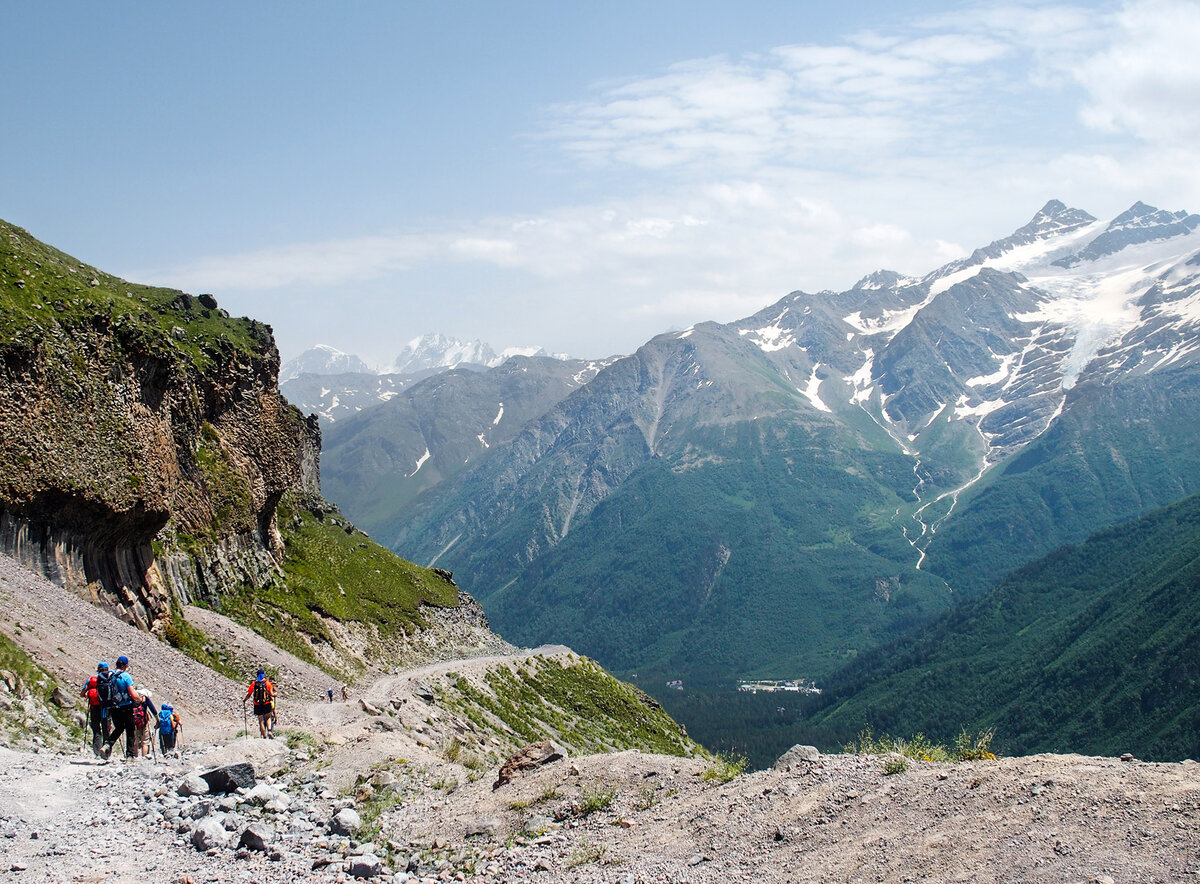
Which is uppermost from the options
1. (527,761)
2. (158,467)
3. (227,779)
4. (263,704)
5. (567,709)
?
(158,467)

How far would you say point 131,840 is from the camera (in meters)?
16.7

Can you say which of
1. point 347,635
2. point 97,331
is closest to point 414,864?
point 97,331

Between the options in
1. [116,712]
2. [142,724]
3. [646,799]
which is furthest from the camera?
[142,724]

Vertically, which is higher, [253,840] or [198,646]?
[253,840]

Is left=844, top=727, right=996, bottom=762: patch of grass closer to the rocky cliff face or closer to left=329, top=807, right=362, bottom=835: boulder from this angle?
left=329, top=807, right=362, bottom=835: boulder

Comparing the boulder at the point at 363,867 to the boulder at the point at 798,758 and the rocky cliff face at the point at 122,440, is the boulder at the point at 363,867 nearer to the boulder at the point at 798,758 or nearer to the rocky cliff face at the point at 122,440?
the boulder at the point at 798,758

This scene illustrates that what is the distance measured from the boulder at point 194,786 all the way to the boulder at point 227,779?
0.43 ft

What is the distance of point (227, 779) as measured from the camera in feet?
65.1

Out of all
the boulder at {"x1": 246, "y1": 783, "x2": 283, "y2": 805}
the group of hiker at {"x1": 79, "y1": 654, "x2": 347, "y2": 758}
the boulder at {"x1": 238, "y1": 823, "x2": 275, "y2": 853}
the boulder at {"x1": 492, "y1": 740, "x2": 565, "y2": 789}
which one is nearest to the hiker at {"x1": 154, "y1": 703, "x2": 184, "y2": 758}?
the group of hiker at {"x1": 79, "y1": 654, "x2": 347, "y2": 758}

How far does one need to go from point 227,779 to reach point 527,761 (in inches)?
286

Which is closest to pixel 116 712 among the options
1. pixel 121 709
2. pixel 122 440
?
pixel 121 709

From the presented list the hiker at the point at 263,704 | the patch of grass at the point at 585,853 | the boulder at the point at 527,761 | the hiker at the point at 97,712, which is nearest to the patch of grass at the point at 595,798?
the patch of grass at the point at 585,853

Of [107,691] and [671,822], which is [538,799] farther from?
[107,691]

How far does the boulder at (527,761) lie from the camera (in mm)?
22641
